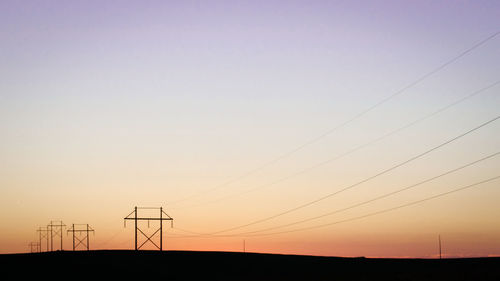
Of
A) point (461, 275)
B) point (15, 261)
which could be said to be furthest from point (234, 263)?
point (461, 275)

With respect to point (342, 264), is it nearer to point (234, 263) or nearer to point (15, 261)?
point (234, 263)

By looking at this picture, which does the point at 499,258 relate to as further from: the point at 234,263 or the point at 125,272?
the point at 125,272

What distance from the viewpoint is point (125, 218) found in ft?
312

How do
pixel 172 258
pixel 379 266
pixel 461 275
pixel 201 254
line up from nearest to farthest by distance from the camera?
pixel 461 275, pixel 379 266, pixel 172 258, pixel 201 254

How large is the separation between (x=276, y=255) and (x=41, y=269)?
33.6m

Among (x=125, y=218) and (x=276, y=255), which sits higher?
(x=125, y=218)

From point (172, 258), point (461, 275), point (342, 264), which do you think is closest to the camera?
point (461, 275)

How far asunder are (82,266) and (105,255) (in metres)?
19.0

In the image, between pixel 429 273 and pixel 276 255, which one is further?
pixel 276 255

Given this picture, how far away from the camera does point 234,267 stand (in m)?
77.8

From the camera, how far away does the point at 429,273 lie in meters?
56.9

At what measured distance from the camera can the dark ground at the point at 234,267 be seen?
58938 millimetres

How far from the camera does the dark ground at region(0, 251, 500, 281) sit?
2320 inches

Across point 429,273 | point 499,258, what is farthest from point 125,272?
point 499,258
